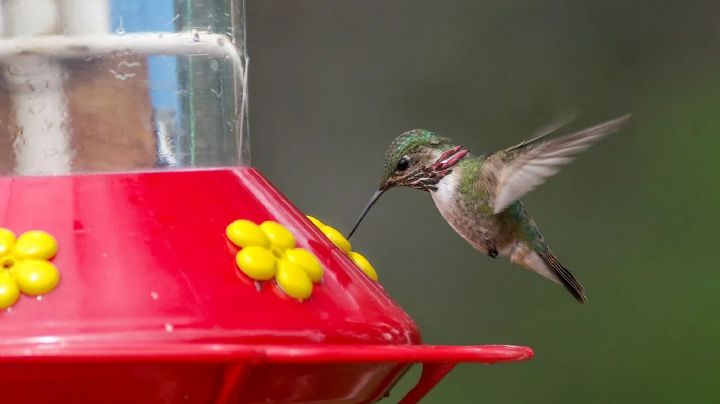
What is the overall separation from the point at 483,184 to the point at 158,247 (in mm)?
1942

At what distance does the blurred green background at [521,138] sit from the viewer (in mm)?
7238

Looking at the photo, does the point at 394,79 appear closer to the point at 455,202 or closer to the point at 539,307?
the point at 539,307

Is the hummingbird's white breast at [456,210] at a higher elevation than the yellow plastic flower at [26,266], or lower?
lower

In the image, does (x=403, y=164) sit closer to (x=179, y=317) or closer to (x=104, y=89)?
(x=104, y=89)

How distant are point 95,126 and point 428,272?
16.8ft

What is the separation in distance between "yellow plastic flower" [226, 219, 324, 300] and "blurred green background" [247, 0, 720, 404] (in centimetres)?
444

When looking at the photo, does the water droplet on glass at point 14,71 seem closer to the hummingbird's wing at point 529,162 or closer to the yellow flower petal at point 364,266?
the yellow flower petal at point 364,266

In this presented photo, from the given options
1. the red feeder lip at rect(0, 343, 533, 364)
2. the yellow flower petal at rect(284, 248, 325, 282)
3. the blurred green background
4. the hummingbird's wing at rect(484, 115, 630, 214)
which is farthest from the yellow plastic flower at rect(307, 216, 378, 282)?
the blurred green background

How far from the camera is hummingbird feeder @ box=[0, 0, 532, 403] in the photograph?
2.10 m

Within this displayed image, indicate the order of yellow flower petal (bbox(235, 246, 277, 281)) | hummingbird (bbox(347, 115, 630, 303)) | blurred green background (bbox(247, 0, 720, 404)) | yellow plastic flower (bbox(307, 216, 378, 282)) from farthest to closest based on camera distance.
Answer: blurred green background (bbox(247, 0, 720, 404)) < hummingbird (bbox(347, 115, 630, 303)) < yellow plastic flower (bbox(307, 216, 378, 282)) < yellow flower petal (bbox(235, 246, 277, 281))

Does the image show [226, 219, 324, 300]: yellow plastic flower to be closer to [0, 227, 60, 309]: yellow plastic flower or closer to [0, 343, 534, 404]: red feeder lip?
[0, 343, 534, 404]: red feeder lip

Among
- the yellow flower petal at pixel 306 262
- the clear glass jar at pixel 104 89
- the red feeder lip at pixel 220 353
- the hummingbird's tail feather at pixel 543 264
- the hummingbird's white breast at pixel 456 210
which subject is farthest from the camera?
the hummingbird's tail feather at pixel 543 264

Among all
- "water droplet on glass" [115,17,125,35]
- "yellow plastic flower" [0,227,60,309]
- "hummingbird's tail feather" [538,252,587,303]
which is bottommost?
"hummingbird's tail feather" [538,252,587,303]

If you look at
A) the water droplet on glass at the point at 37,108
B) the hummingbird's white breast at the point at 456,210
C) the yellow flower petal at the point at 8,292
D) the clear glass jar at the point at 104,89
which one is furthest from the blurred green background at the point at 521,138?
the yellow flower petal at the point at 8,292
